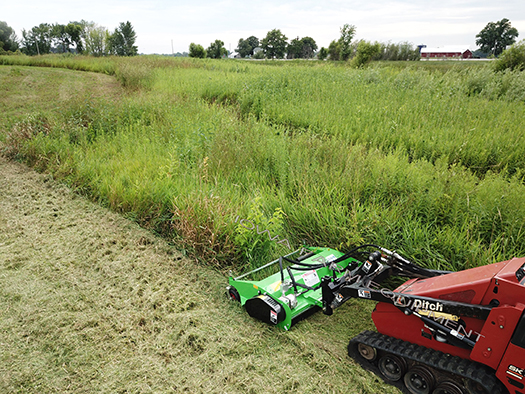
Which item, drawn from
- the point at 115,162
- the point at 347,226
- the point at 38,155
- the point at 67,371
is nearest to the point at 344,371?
the point at 347,226

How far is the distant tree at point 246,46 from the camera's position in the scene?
4326 inches

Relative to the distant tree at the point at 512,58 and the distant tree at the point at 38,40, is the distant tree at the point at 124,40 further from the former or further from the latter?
the distant tree at the point at 512,58

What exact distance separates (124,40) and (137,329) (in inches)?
2481

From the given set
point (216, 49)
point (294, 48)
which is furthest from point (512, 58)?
point (294, 48)

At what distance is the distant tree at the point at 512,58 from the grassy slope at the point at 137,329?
1366cm

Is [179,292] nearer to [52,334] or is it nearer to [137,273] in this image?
[137,273]

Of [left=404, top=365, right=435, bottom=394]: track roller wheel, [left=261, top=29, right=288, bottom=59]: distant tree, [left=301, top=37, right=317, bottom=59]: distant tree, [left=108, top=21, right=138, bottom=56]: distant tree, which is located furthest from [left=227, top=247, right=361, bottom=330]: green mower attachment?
[left=301, top=37, right=317, bottom=59]: distant tree

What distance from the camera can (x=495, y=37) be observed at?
65.3 m

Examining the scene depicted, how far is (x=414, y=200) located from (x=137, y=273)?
3462mm

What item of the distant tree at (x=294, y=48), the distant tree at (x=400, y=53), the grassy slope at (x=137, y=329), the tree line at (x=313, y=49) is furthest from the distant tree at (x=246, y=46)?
the grassy slope at (x=137, y=329)

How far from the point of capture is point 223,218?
13.5 feet

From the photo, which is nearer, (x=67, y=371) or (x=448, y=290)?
(x=448, y=290)

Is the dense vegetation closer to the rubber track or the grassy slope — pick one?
the grassy slope

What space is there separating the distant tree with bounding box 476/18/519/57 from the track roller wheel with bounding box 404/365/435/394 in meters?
75.5
